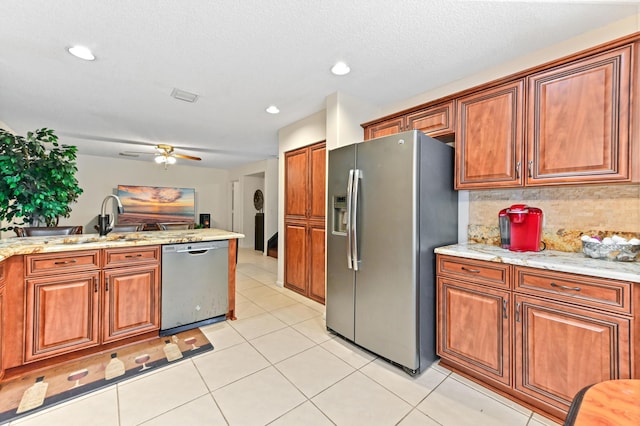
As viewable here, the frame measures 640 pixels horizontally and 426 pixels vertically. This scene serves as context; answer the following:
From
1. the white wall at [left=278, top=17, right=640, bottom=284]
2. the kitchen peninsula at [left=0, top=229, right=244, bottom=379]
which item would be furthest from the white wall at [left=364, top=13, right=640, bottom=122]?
the kitchen peninsula at [left=0, top=229, right=244, bottom=379]

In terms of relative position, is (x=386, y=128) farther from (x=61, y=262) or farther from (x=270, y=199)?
(x=270, y=199)

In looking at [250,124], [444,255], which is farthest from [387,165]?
[250,124]

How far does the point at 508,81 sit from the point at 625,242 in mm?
1279

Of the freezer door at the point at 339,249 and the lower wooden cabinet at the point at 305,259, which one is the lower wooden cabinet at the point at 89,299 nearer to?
the freezer door at the point at 339,249

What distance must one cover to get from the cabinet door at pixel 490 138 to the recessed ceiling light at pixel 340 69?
0.99 m

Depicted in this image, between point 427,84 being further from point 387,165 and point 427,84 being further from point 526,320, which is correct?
point 526,320

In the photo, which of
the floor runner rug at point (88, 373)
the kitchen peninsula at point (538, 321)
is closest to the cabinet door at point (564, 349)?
the kitchen peninsula at point (538, 321)

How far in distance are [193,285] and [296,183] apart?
6.01 feet

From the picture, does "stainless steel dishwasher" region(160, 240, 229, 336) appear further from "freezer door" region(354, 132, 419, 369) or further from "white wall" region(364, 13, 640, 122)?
"white wall" region(364, 13, 640, 122)

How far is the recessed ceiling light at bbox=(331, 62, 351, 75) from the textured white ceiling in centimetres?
5

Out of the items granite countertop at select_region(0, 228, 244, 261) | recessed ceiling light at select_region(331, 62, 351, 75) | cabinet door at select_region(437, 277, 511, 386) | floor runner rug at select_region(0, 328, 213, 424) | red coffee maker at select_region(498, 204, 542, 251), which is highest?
recessed ceiling light at select_region(331, 62, 351, 75)

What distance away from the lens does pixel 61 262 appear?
1922 millimetres

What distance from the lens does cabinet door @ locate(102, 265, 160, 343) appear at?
211 cm

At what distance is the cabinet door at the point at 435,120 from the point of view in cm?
227
